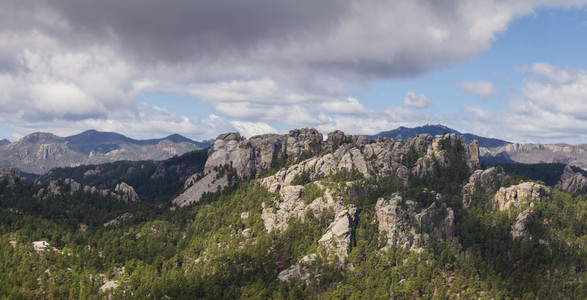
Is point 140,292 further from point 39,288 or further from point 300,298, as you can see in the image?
point 300,298

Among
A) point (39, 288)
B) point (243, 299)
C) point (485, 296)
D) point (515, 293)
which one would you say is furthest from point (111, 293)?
point (515, 293)

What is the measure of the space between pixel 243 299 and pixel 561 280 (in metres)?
148

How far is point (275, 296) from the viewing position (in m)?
194

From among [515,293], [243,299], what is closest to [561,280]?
[515,293]

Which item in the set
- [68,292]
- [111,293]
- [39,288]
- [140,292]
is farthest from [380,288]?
[39,288]

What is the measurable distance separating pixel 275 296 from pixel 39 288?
108m

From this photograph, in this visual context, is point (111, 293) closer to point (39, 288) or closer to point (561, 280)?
point (39, 288)

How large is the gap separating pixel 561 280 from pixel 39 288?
241m

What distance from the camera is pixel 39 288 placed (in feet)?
639

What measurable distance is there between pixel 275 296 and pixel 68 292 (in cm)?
9502

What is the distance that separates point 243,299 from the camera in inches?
7579

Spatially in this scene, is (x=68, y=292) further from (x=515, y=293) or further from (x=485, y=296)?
(x=515, y=293)

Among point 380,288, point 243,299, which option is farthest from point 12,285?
point 380,288

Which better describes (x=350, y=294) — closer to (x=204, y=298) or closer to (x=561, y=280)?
(x=204, y=298)
